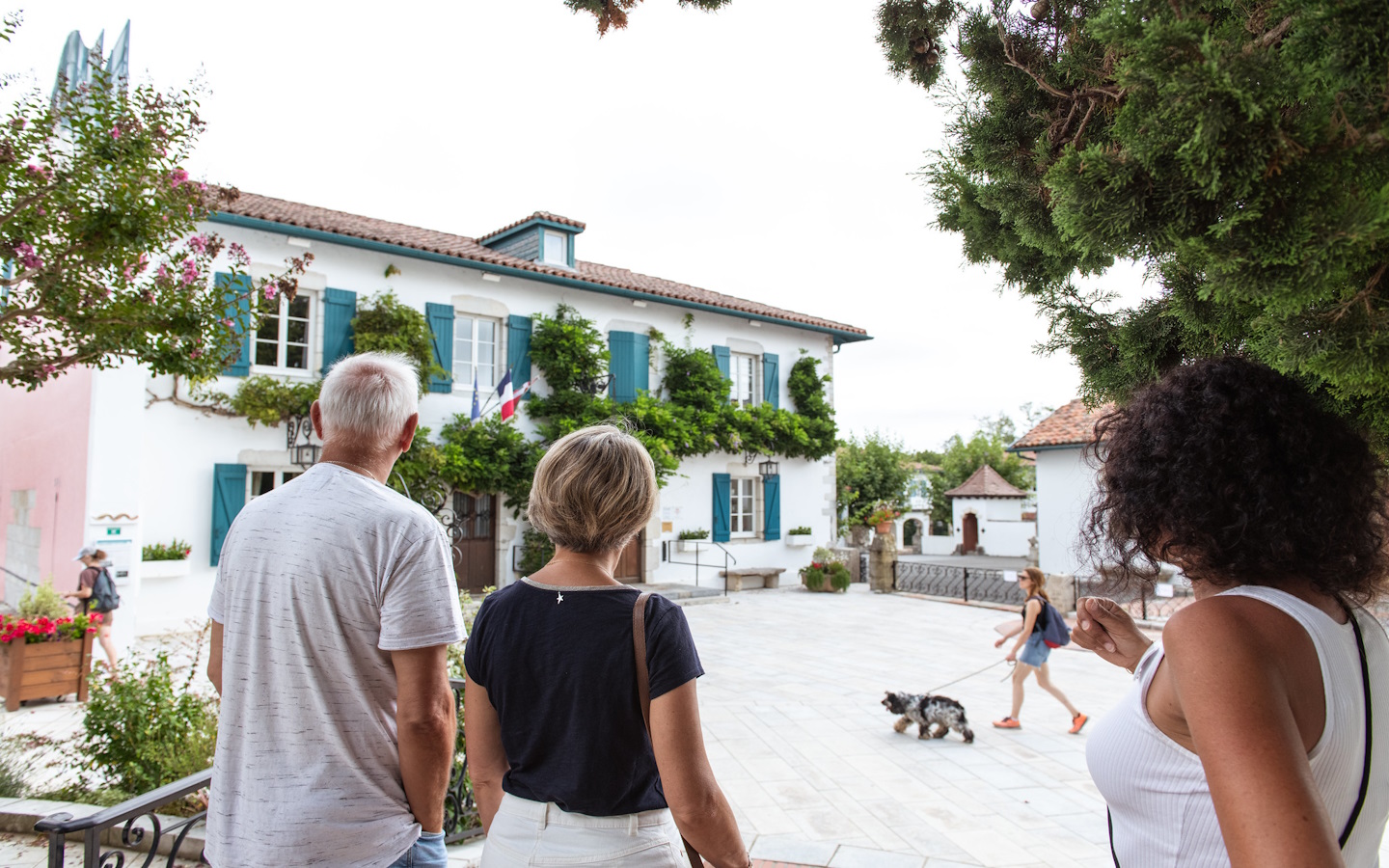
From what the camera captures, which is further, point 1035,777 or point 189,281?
point 1035,777

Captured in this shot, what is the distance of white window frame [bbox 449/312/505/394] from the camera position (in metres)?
13.9

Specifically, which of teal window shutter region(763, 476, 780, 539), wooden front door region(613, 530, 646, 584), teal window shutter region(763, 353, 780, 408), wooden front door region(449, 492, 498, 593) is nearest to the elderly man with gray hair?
wooden front door region(449, 492, 498, 593)

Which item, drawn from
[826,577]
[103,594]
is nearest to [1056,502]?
[826,577]

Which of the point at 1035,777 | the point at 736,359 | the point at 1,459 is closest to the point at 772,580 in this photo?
the point at 736,359

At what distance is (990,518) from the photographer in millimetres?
32938

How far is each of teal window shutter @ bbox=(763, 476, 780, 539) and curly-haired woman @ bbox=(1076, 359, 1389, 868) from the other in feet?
54.2

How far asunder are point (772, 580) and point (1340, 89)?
55.9ft

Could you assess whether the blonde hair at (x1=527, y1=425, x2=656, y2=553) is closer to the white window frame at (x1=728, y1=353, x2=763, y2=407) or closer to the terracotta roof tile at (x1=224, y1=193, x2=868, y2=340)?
the terracotta roof tile at (x1=224, y1=193, x2=868, y2=340)

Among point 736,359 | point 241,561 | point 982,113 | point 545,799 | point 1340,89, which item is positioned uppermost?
point 736,359

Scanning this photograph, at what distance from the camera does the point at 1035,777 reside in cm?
550

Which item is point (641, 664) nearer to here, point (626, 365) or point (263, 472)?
point (263, 472)

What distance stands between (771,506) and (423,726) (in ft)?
53.3

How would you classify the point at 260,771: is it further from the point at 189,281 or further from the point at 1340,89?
the point at 189,281

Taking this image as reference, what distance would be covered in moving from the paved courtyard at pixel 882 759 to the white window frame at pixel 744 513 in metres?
6.07
